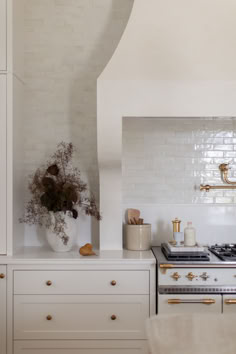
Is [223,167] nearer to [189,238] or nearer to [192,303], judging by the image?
[189,238]

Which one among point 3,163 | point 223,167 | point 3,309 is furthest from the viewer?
point 223,167

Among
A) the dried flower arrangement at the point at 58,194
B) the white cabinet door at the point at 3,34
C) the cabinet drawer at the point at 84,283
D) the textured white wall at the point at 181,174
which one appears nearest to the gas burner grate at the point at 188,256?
the cabinet drawer at the point at 84,283

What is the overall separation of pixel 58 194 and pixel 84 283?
0.67 metres


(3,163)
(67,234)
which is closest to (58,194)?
(67,234)

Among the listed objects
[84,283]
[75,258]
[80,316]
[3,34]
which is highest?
[3,34]

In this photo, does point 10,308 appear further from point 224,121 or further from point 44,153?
point 224,121

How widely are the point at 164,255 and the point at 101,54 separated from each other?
5.55ft

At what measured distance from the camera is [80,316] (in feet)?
9.41

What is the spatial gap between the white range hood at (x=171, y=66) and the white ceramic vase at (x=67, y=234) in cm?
63

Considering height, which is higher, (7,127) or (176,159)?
(7,127)

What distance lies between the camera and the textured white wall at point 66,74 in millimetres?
3393

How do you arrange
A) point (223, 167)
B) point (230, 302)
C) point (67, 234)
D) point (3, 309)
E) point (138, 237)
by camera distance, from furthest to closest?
point (223, 167) → point (138, 237) → point (67, 234) → point (3, 309) → point (230, 302)

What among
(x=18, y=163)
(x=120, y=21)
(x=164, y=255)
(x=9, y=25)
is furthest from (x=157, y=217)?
(x=9, y=25)

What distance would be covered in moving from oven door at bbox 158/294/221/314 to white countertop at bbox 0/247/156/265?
28cm
